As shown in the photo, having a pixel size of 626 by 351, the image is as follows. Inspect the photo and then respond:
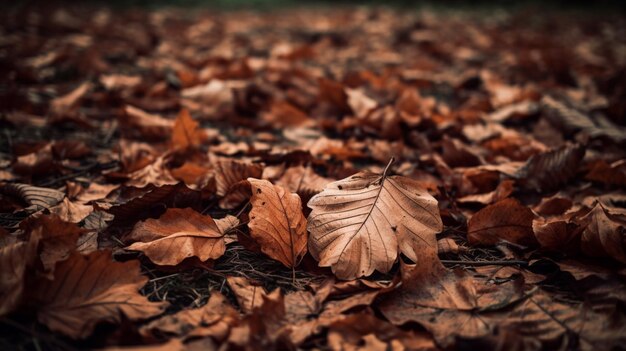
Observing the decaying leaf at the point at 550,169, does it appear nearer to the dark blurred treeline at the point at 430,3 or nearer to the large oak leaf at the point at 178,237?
the large oak leaf at the point at 178,237

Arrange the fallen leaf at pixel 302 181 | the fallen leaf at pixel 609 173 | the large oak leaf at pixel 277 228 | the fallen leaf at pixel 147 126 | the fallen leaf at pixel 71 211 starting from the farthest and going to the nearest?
the fallen leaf at pixel 147 126, the fallen leaf at pixel 609 173, the fallen leaf at pixel 302 181, the fallen leaf at pixel 71 211, the large oak leaf at pixel 277 228

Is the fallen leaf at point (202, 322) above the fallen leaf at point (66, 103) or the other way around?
the other way around

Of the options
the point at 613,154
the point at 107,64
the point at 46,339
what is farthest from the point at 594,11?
the point at 46,339

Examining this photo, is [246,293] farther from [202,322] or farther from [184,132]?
[184,132]

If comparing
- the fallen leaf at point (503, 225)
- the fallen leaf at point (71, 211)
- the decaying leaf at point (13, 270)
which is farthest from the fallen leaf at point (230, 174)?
the fallen leaf at point (503, 225)

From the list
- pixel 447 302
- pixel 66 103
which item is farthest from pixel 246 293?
pixel 66 103

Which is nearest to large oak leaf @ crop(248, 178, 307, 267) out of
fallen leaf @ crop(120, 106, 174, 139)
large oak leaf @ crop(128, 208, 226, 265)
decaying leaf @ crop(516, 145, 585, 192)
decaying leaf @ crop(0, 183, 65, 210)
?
large oak leaf @ crop(128, 208, 226, 265)

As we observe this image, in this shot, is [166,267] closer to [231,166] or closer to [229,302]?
[229,302]
